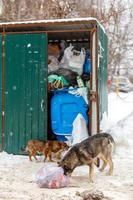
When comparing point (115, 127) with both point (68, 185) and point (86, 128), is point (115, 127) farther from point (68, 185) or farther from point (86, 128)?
point (68, 185)

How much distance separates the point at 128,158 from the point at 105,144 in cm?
184

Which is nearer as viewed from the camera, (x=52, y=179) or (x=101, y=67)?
(x=52, y=179)

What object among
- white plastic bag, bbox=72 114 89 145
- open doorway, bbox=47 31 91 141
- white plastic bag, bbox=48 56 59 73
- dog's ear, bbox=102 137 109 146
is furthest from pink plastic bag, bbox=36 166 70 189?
white plastic bag, bbox=48 56 59 73

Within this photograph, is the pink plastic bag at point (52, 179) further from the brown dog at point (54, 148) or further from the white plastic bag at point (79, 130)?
the white plastic bag at point (79, 130)

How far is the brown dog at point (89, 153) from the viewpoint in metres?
8.12

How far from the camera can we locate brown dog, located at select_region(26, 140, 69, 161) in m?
10.0

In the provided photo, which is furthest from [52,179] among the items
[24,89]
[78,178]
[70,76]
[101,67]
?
[101,67]

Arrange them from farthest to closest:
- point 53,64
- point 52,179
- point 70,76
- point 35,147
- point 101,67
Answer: point 101,67
point 53,64
point 70,76
point 35,147
point 52,179

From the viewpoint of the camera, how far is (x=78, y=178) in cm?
854

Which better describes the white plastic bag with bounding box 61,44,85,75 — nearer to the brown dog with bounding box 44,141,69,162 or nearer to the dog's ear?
the brown dog with bounding box 44,141,69,162

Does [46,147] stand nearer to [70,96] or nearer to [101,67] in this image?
[70,96]

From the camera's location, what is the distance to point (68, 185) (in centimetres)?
784

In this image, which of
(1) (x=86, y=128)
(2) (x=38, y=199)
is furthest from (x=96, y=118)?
(2) (x=38, y=199)

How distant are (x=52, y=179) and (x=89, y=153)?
1.00m
